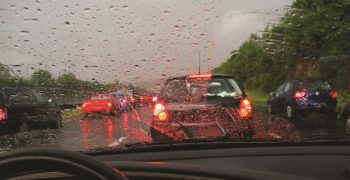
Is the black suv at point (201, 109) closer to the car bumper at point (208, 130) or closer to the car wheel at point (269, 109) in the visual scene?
the car bumper at point (208, 130)

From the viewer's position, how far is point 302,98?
5.55 meters

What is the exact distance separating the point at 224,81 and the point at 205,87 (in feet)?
2.58

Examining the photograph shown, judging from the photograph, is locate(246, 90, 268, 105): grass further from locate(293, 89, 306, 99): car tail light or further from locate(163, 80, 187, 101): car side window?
locate(163, 80, 187, 101): car side window

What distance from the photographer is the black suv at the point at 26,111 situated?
4.29 meters

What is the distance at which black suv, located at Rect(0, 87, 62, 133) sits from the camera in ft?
14.1

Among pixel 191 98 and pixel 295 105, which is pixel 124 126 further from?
pixel 295 105

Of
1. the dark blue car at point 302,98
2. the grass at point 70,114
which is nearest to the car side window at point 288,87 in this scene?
the dark blue car at point 302,98

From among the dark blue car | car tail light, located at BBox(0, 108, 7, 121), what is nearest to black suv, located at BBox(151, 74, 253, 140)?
the dark blue car

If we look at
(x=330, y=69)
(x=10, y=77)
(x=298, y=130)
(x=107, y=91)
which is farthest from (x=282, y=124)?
(x=10, y=77)

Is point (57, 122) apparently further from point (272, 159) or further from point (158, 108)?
point (272, 159)

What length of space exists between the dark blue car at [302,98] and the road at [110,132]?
19 centimetres

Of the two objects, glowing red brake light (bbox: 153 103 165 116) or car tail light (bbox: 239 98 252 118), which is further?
glowing red brake light (bbox: 153 103 165 116)

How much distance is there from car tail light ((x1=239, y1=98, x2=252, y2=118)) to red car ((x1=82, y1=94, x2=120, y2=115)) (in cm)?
107

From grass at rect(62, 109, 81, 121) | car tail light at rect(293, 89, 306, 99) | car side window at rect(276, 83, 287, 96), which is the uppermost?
car side window at rect(276, 83, 287, 96)
